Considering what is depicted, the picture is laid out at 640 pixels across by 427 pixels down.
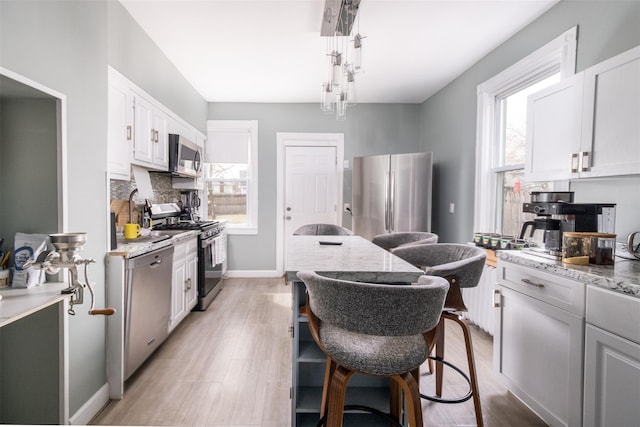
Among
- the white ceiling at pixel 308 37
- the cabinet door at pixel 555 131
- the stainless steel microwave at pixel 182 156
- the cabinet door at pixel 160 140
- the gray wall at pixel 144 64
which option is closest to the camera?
the cabinet door at pixel 555 131

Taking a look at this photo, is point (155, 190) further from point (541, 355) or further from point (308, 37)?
point (541, 355)

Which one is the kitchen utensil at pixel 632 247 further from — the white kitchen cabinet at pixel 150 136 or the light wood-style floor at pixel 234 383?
the white kitchen cabinet at pixel 150 136

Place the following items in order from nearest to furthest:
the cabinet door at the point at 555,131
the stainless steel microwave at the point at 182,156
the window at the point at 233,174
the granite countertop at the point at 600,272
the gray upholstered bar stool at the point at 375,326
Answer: the gray upholstered bar stool at the point at 375,326 < the granite countertop at the point at 600,272 < the cabinet door at the point at 555,131 < the stainless steel microwave at the point at 182,156 < the window at the point at 233,174

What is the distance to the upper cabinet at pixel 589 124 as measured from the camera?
153 cm

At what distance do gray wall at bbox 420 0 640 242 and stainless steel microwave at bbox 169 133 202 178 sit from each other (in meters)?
3.08

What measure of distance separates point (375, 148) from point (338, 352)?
13.9 feet

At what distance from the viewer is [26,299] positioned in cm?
125

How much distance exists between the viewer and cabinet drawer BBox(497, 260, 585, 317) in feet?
4.74

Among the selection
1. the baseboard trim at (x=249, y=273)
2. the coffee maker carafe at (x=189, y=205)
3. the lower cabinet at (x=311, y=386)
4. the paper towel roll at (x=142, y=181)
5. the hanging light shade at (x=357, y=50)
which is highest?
the hanging light shade at (x=357, y=50)

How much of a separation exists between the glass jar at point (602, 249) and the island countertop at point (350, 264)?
0.90 meters

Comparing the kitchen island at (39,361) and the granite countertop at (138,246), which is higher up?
the granite countertop at (138,246)

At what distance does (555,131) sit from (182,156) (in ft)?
10.6

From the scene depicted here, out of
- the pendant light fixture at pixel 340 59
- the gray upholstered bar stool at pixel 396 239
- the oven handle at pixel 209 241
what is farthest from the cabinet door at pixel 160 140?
the gray upholstered bar stool at pixel 396 239

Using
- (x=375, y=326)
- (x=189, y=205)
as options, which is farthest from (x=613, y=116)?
(x=189, y=205)
